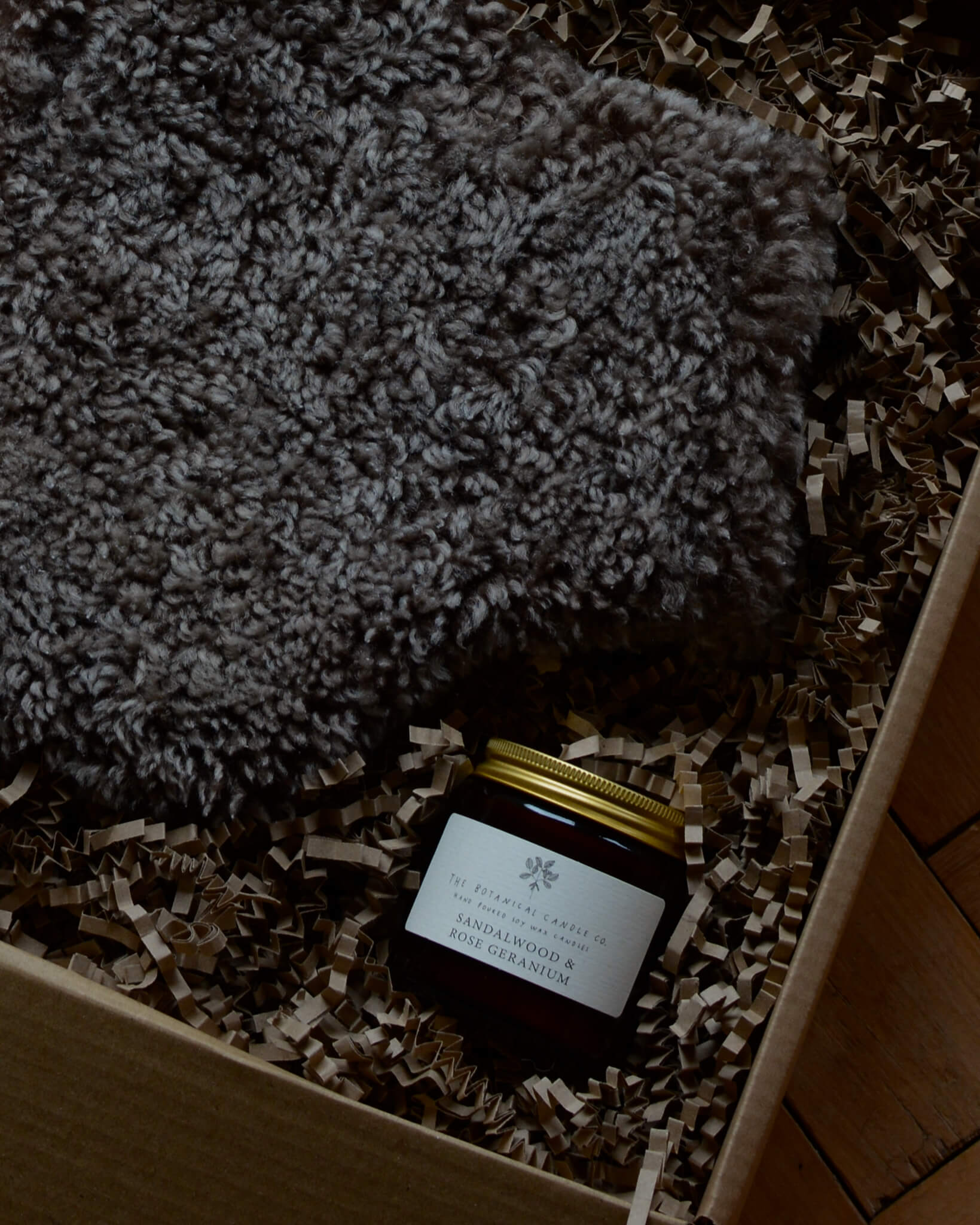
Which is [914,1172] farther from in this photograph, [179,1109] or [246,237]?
[246,237]

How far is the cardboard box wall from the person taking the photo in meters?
0.58

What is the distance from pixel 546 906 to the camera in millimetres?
668

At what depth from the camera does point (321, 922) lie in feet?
2.44

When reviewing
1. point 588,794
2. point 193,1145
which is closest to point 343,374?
point 588,794

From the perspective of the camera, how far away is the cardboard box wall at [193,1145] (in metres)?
0.58

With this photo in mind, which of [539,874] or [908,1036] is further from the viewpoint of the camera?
[908,1036]

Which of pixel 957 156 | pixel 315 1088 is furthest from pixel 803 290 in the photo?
pixel 315 1088

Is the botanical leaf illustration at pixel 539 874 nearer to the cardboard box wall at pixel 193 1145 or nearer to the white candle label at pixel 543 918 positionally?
the white candle label at pixel 543 918

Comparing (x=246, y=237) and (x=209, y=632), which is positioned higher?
(x=246, y=237)

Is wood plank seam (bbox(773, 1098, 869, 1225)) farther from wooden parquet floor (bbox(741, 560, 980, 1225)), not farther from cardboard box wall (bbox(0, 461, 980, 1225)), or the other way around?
cardboard box wall (bbox(0, 461, 980, 1225))

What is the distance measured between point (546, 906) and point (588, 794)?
2.9 inches

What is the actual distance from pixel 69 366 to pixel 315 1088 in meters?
0.49

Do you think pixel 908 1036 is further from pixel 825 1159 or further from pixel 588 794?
Answer: pixel 588 794

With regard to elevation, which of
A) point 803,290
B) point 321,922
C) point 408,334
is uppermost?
point 803,290
